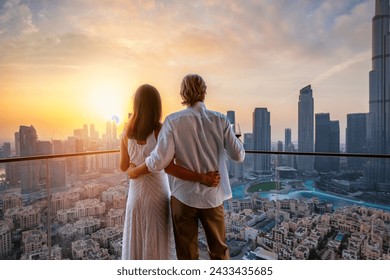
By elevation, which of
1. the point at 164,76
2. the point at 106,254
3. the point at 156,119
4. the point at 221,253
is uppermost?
the point at 164,76

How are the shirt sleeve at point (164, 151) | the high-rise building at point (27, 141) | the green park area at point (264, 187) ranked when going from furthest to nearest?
the green park area at point (264, 187) < the high-rise building at point (27, 141) < the shirt sleeve at point (164, 151)

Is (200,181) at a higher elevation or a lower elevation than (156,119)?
lower

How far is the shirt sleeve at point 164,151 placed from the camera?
124cm

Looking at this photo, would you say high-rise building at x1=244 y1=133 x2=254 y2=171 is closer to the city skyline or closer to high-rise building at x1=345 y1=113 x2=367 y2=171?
the city skyline

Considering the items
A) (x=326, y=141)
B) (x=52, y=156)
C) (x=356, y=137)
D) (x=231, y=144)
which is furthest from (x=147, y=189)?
(x=356, y=137)

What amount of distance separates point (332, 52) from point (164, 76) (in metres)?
3.46

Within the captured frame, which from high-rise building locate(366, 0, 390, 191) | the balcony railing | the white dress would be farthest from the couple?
high-rise building locate(366, 0, 390, 191)

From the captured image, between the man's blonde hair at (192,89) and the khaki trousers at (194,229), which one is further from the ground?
the man's blonde hair at (192,89)

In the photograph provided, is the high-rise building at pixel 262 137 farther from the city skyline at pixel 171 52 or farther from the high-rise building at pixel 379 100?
the high-rise building at pixel 379 100

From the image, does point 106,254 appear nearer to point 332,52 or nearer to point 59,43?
point 59,43

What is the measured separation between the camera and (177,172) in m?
1.29

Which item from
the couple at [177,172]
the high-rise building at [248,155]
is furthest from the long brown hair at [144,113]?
the high-rise building at [248,155]

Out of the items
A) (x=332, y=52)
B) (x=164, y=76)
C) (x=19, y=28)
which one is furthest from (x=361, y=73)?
(x=19, y=28)

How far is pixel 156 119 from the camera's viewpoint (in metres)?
1.41
